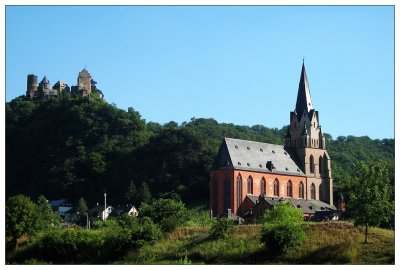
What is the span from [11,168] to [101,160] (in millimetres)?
15907

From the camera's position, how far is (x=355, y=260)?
40844 mm

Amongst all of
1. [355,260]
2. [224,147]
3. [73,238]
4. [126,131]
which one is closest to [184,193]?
[224,147]

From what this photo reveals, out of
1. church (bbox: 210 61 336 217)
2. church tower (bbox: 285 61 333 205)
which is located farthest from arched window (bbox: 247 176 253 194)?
church tower (bbox: 285 61 333 205)

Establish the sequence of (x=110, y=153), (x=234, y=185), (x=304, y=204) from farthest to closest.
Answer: (x=110, y=153), (x=304, y=204), (x=234, y=185)

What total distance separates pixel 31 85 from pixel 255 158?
75039 millimetres

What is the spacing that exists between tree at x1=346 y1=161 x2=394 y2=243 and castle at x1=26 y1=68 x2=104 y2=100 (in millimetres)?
99671

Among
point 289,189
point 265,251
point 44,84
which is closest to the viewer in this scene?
point 265,251

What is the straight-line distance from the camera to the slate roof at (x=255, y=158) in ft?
258

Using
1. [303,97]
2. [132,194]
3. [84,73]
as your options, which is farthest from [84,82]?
[303,97]

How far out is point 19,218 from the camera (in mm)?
48969

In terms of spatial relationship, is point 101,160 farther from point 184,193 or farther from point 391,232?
point 391,232

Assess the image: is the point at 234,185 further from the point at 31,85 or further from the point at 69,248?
the point at 31,85

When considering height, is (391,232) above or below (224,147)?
below
